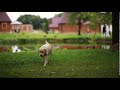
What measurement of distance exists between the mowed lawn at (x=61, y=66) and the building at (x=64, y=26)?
0.66 meters

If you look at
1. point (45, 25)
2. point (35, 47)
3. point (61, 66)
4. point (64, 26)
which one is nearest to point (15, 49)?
point (35, 47)

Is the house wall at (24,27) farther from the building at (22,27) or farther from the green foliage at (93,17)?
the green foliage at (93,17)

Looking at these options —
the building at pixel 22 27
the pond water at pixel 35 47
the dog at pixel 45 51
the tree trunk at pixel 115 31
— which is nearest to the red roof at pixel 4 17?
the building at pixel 22 27

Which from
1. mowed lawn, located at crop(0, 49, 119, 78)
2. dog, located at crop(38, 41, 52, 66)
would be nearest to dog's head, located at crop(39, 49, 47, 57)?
dog, located at crop(38, 41, 52, 66)

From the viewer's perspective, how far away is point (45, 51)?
31.2 ft

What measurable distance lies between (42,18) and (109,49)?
1740mm

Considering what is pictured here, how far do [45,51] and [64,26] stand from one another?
0.97 meters

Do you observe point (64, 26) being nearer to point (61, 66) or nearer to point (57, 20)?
point (57, 20)

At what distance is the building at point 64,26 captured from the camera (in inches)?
387

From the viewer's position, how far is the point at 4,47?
9555mm

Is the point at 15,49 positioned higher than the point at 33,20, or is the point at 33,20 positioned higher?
the point at 33,20

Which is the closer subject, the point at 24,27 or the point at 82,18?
the point at 24,27

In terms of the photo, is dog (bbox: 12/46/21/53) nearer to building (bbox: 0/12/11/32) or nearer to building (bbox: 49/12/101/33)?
building (bbox: 0/12/11/32)
